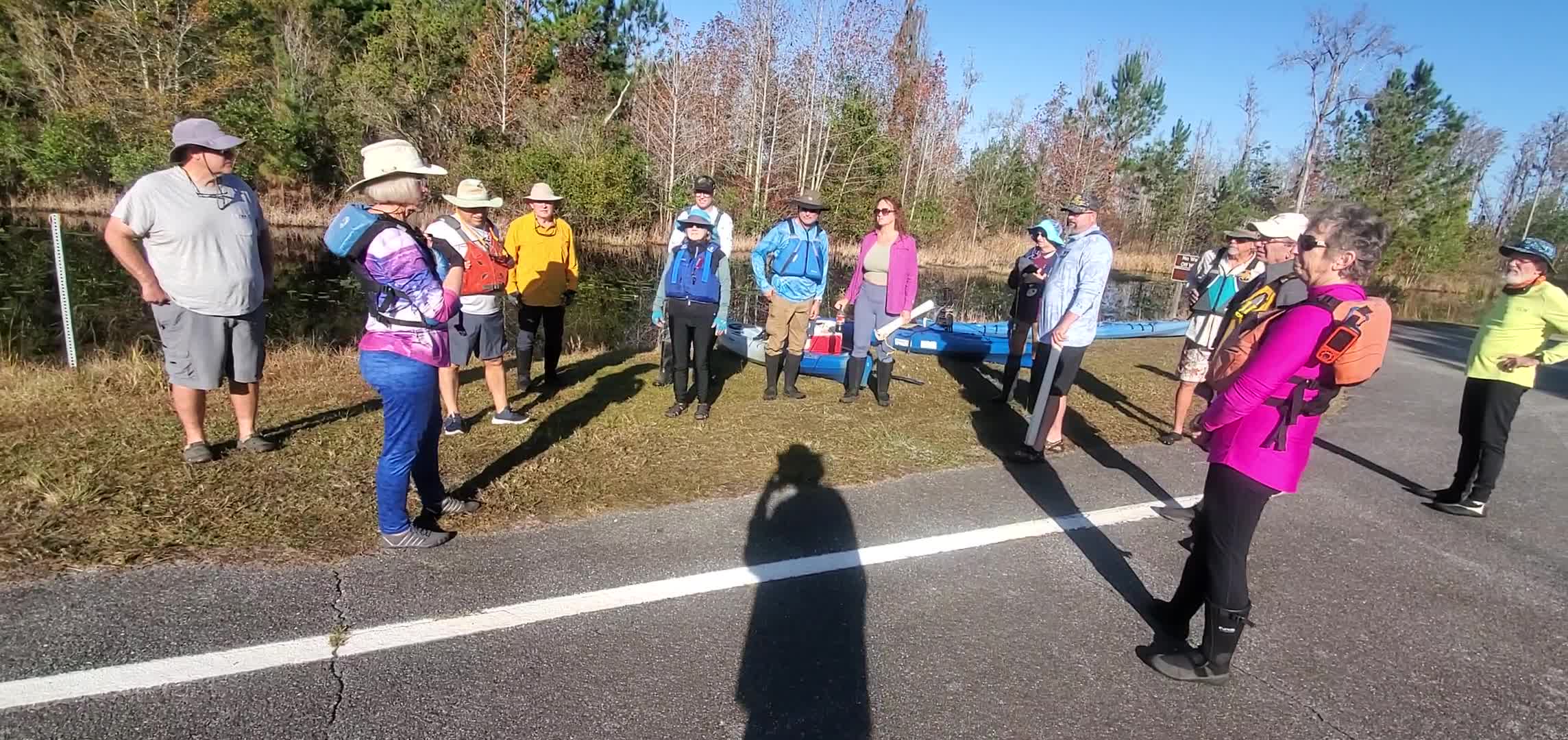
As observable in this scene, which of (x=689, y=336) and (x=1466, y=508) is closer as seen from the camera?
A: (x=1466, y=508)

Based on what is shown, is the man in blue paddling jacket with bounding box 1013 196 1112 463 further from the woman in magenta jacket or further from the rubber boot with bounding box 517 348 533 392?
the rubber boot with bounding box 517 348 533 392

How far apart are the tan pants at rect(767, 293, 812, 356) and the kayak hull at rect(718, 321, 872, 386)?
0.78 feet

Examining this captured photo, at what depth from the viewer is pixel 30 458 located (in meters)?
4.05

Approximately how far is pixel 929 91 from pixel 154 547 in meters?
37.7

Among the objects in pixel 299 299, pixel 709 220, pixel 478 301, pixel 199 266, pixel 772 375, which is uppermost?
pixel 709 220

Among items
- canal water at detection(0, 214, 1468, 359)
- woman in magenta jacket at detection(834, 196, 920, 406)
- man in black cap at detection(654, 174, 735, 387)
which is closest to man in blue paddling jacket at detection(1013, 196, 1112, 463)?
woman in magenta jacket at detection(834, 196, 920, 406)

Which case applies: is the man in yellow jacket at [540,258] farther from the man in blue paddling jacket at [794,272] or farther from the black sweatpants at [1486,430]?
the black sweatpants at [1486,430]

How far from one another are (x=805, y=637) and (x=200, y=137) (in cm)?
430

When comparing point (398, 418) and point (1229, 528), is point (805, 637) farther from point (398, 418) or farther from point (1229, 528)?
point (398, 418)

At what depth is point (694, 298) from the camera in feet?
19.7

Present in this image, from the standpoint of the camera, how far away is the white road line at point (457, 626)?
8.07 ft

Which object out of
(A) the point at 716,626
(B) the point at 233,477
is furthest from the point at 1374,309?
(B) the point at 233,477

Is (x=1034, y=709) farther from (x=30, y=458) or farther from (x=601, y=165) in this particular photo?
(x=601, y=165)

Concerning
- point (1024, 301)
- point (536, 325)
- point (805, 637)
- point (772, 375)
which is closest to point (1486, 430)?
point (1024, 301)
